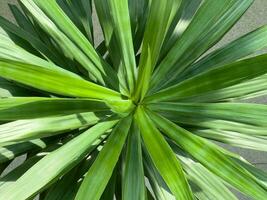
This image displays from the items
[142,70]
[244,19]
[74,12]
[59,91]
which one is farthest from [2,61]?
[244,19]

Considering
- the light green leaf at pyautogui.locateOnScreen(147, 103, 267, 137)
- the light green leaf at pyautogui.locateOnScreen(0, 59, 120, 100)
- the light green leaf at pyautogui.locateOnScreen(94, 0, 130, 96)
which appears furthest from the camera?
the light green leaf at pyautogui.locateOnScreen(94, 0, 130, 96)

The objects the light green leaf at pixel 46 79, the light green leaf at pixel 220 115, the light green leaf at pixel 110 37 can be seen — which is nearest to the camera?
the light green leaf at pixel 46 79

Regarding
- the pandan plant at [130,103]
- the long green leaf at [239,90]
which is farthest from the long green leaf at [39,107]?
the long green leaf at [239,90]

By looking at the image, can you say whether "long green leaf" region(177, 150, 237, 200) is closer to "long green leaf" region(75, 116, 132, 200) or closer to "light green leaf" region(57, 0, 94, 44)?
"long green leaf" region(75, 116, 132, 200)

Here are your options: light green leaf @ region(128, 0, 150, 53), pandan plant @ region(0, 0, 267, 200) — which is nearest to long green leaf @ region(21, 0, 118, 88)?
pandan plant @ region(0, 0, 267, 200)

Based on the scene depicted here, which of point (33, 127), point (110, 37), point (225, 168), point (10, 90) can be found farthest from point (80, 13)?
point (225, 168)

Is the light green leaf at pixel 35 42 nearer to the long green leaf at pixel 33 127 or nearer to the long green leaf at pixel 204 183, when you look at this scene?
the long green leaf at pixel 33 127
